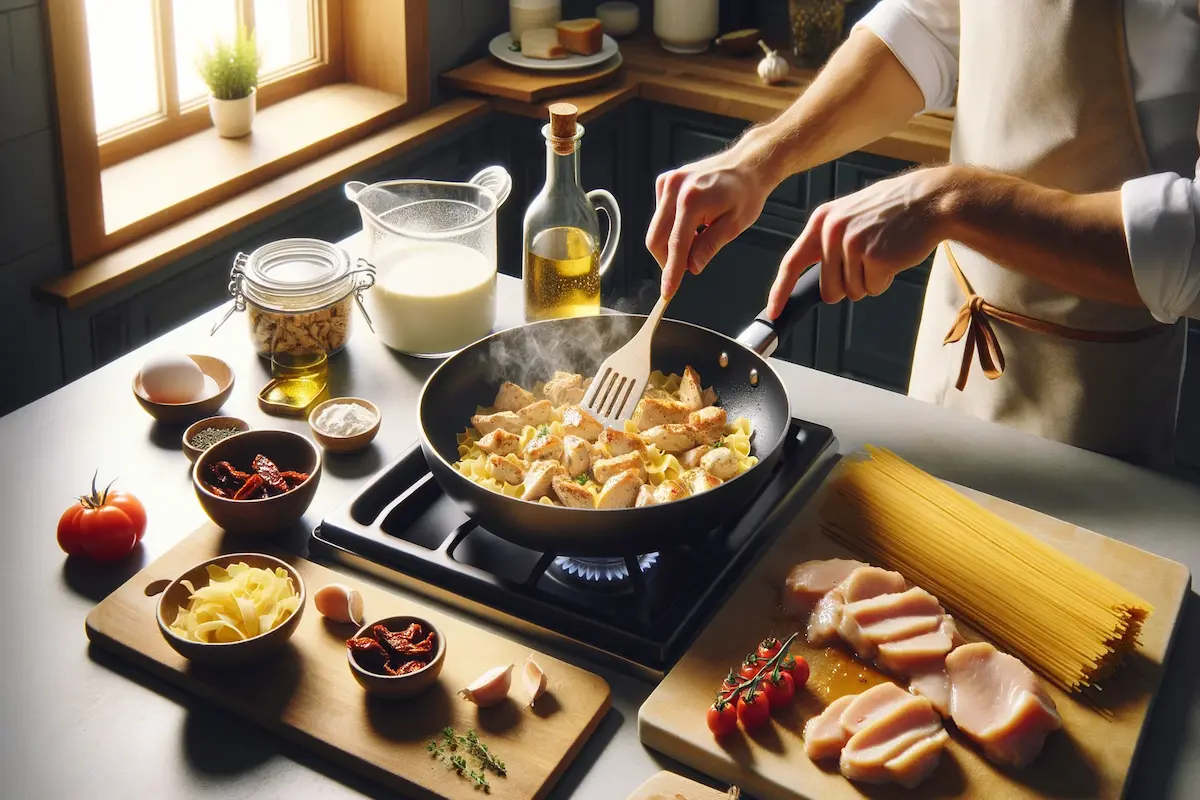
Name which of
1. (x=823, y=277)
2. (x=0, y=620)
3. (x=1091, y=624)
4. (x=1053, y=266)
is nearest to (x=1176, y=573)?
(x=1091, y=624)

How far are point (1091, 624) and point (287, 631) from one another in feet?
2.78

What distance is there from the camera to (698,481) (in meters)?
1.43

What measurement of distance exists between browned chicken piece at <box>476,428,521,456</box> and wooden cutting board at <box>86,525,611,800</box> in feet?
0.83

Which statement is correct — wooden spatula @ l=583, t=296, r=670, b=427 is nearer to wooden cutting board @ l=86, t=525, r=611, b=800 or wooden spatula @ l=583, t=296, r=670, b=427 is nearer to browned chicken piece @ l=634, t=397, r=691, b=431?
browned chicken piece @ l=634, t=397, r=691, b=431

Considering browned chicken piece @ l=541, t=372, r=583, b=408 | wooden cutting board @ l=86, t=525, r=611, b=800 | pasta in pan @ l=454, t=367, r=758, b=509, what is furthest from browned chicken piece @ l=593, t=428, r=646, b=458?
wooden cutting board @ l=86, t=525, r=611, b=800

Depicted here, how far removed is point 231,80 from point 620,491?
6.00 feet

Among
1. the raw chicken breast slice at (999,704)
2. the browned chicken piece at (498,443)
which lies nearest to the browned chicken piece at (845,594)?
the raw chicken breast slice at (999,704)

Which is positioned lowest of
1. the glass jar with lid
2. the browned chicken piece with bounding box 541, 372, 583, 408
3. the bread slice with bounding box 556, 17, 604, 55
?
the browned chicken piece with bounding box 541, 372, 583, 408

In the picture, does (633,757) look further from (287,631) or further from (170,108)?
(170,108)

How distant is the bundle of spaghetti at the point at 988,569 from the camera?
1.26 meters

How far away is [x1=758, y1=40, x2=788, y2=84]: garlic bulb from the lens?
10.5ft

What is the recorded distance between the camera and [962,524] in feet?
4.63

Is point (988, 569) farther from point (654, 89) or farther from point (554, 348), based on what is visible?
point (654, 89)

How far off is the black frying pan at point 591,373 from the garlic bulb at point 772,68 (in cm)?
175
